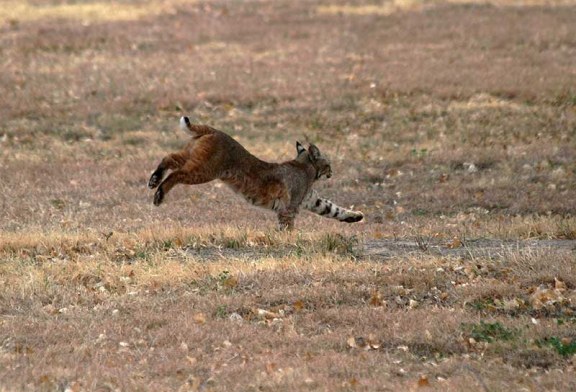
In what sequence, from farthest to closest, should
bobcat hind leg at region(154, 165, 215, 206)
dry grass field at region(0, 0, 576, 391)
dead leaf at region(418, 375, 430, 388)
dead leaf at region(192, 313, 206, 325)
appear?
1. bobcat hind leg at region(154, 165, 215, 206)
2. dead leaf at region(192, 313, 206, 325)
3. dry grass field at region(0, 0, 576, 391)
4. dead leaf at region(418, 375, 430, 388)

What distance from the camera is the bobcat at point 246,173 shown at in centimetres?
1284

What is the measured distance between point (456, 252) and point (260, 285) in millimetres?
2464

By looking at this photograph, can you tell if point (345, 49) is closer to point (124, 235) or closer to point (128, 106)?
point (128, 106)

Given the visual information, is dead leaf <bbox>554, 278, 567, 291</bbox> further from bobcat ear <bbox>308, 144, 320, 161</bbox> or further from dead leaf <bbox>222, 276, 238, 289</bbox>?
bobcat ear <bbox>308, 144, 320, 161</bbox>

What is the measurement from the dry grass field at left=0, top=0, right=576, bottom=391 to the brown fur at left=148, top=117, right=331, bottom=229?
1.35 feet

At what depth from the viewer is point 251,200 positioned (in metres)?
13.6

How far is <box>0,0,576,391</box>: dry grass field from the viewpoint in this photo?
888 centimetres

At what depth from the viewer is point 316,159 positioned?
14.2 m

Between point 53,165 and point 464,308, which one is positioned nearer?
point 464,308

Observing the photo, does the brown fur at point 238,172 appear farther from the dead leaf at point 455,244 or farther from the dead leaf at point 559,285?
the dead leaf at point 559,285

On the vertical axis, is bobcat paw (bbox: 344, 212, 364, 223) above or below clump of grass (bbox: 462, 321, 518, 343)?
below

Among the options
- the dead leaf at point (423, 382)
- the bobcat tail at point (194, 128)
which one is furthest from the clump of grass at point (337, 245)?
the dead leaf at point (423, 382)

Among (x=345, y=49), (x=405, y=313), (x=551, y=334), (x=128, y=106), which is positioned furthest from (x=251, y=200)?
(x=345, y=49)

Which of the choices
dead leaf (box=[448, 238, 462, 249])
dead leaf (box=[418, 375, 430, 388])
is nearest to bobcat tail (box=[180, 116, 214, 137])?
dead leaf (box=[448, 238, 462, 249])
